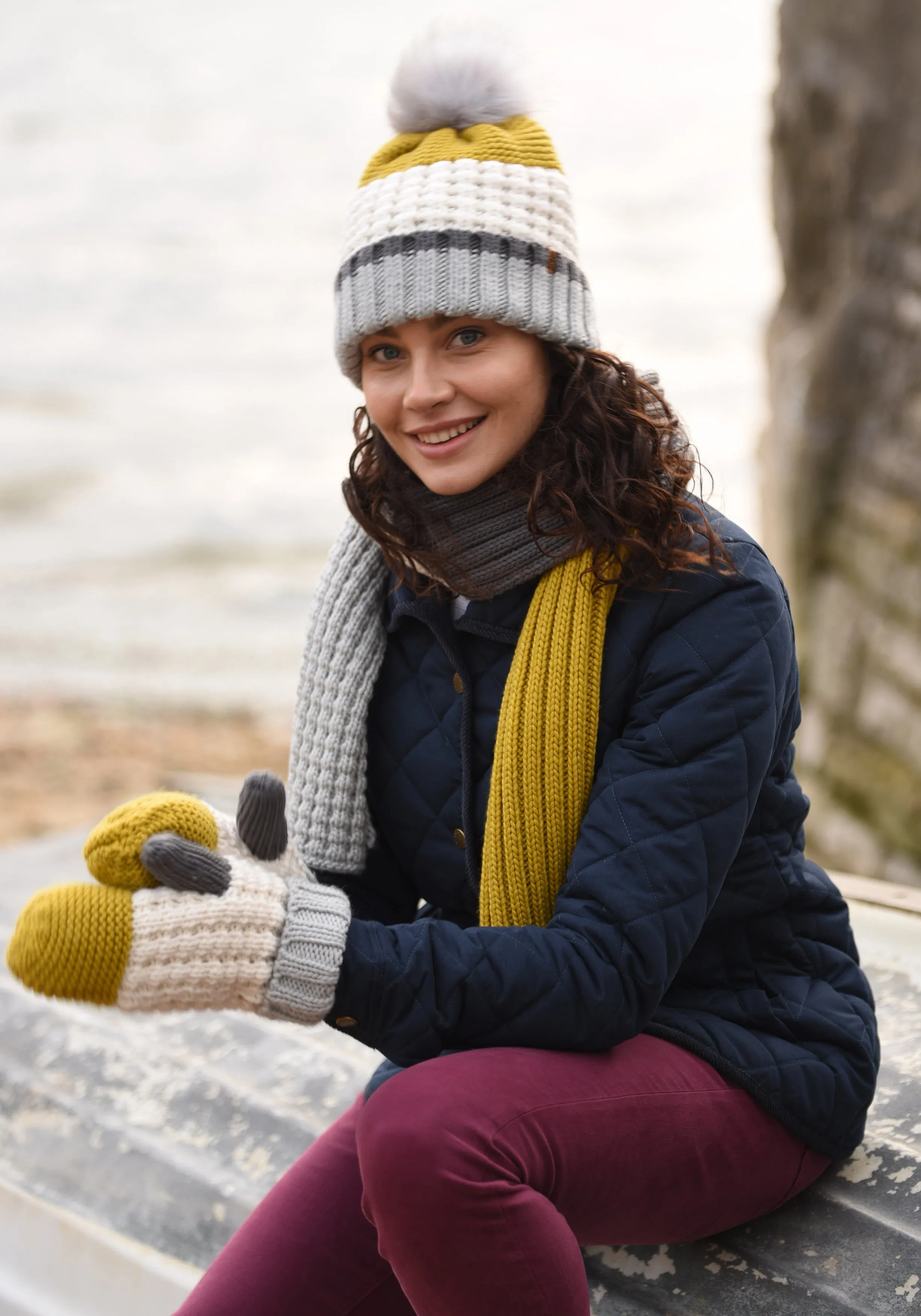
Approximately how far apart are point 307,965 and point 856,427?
300 centimetres

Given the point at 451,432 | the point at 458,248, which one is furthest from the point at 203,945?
the point at 458,248

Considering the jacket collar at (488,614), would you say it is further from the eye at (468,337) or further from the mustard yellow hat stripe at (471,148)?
the mustard yellow hat stripe at (471,148)

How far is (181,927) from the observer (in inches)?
42.6

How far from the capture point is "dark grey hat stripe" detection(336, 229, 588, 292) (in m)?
1.26

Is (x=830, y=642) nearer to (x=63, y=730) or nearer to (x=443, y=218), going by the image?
(x=443, y=218)

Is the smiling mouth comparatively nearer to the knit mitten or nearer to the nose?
the nose

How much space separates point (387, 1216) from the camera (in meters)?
1.06

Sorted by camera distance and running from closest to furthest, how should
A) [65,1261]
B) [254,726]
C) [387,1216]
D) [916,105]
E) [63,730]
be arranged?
[387,1216]
[65,1261]
[916,105]
[63,730]
[254,726]

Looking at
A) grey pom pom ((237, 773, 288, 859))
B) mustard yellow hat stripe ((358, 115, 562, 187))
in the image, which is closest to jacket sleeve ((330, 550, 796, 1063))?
grey pom pom ((237, 773, 288, 859))

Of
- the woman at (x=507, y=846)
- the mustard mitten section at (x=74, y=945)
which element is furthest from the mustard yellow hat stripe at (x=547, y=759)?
the mustard mitten section at (x=74, y=945)

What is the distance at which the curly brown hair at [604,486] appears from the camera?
4.13 feet

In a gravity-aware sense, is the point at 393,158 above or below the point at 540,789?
above

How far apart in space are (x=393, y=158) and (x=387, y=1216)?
3.49 ft

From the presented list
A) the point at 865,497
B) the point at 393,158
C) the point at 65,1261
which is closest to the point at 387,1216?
the point at 65,1261
